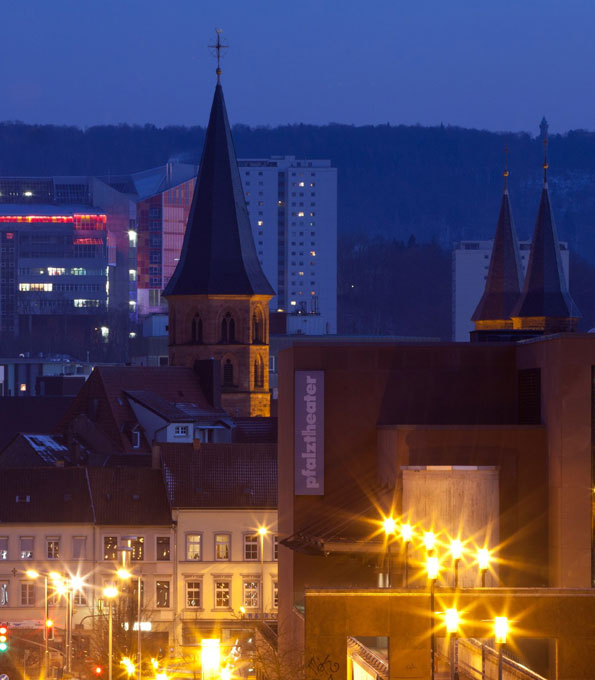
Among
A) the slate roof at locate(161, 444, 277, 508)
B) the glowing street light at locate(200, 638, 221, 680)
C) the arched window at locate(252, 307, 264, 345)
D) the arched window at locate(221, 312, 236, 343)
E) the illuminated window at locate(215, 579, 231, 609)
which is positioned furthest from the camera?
the arched window at locate(252, 307, 264, 345)

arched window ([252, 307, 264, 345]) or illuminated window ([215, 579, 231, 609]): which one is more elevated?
arched window ([252, 307, 264, 345])

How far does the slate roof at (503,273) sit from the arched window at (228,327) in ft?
69.4

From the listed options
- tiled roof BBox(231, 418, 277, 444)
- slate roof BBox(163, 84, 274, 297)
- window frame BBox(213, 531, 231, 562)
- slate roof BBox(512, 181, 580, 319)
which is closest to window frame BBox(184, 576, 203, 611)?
window frame BBox(213, 531, 231, 562)

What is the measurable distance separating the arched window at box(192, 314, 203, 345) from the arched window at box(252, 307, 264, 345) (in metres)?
3.36

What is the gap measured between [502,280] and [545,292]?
1399 cm

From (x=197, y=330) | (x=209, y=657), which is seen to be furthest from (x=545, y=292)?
(x=209, y=657)

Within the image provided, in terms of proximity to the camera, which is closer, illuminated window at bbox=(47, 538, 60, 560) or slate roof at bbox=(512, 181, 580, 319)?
illuminated window at bbox=(47, 538, 60, 560)

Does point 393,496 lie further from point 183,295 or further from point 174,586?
point 183,295

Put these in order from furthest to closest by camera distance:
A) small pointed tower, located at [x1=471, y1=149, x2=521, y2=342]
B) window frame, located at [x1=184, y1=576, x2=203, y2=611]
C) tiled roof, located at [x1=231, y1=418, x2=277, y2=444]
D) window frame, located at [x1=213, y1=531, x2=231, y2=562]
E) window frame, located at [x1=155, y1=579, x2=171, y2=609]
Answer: small pointed tower, located at [x1=471, y1=149, x2=521, y2=342], tiled roof, located at [x1=231, y1=418, x2=277, y2=444], window frame, located at [x1=213, y1=531, x2=231, y2=562], window frame, located at [x1=184, y1=576, x2=203, y2=611], window frame, located at [x1=155, y1=579, x2=171, y2=609]

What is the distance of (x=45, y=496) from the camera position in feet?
289

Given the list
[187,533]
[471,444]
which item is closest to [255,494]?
[187,533]

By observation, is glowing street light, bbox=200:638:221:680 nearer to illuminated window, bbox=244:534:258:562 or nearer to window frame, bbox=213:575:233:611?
window frame, bbox=213:575:233:611

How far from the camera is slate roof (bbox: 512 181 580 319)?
103 metres

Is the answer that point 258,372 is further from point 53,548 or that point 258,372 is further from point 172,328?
point 53,548
